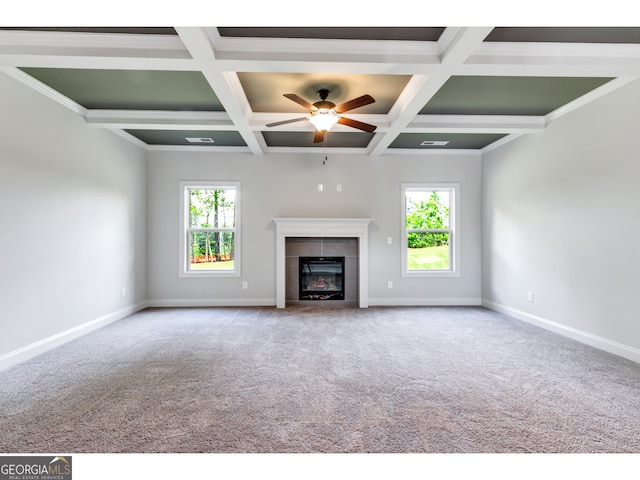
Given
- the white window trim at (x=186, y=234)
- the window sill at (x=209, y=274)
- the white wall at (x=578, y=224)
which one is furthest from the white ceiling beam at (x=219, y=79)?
the white wall at (x=578, y=224)

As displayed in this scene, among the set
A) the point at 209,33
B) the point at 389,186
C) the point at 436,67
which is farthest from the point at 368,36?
the point at 389,186

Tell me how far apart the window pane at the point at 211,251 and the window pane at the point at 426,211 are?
313 centimetres

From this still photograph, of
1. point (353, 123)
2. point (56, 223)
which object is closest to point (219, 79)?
point (353, 123)

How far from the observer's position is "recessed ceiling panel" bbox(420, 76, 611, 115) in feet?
10.8

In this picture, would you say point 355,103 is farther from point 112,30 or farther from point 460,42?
point 112,30

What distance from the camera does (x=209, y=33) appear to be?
2449 mm

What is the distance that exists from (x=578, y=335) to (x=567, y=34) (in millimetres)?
3020

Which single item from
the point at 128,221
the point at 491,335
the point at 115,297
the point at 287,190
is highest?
the point at 287,190

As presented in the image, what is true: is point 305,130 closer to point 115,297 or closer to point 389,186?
point 389,186

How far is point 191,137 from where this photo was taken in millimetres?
5137

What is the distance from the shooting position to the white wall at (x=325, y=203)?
224 inches

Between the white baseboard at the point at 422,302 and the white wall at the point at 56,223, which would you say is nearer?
the white wall at the point at 56,223

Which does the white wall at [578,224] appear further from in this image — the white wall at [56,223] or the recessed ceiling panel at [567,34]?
the white wall at [56,223]

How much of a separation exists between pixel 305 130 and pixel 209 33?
7.41ft
